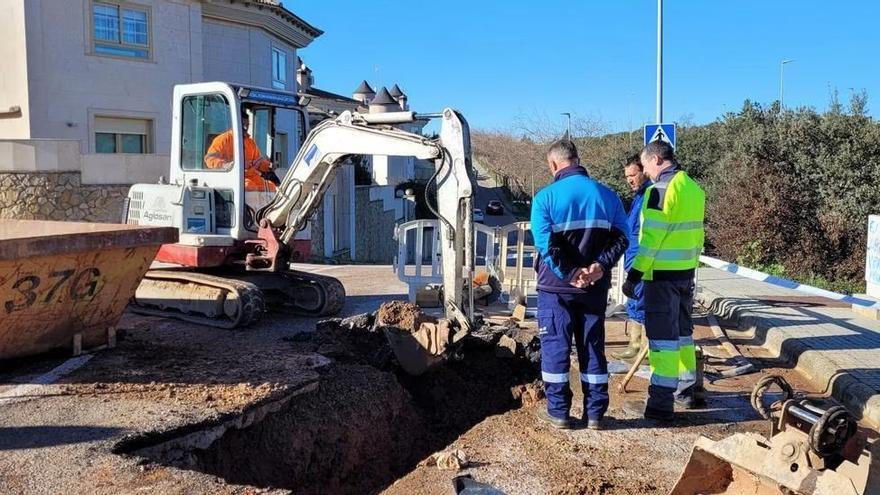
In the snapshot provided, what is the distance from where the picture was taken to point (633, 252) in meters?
6.78

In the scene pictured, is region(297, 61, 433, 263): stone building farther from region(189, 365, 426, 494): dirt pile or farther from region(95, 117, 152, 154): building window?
region(189, 365, 426, 494): dirt pile

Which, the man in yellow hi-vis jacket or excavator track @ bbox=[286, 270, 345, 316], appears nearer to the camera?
the man in yellow hi-vis jacket

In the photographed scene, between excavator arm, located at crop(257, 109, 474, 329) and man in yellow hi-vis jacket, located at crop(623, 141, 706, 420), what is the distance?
5.14 feet

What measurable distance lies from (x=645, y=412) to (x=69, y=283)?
488 cm

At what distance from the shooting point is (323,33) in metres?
26.8

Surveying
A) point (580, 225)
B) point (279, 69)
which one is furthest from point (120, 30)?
point (580, 225)

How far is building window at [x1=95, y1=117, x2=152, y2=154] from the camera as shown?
1917 centimetres

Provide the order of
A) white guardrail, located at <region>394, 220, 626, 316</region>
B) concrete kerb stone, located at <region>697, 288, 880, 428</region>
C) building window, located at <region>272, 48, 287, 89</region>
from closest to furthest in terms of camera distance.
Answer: concrete kerb stone, located at <region>697, 288, 880, 428</region>, white guardrail, located at <region>394, 220, 626, 316</region>, building window, located at <region>272, 48, 287, 89</region>

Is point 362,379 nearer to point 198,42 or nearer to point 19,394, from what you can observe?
point 19,394

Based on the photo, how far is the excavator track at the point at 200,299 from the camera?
343 inches

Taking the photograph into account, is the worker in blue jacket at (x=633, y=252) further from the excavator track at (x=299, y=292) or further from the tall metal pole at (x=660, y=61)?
the tall metal pole at (x=660, y=61)

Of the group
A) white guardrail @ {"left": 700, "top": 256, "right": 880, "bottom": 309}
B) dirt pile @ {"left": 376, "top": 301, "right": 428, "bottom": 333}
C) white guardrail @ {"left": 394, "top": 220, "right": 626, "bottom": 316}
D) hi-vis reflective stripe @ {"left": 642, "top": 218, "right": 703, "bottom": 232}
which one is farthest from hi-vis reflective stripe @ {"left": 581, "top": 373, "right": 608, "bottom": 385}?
white guardrail @ {"left": 700, "top": 256, "right": 880, "bottom": 309}

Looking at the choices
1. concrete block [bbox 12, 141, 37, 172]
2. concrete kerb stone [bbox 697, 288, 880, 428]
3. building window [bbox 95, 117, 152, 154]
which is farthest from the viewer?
building window [bbox 95, 117, 152, 154]

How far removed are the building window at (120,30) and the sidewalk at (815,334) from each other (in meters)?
14.9
